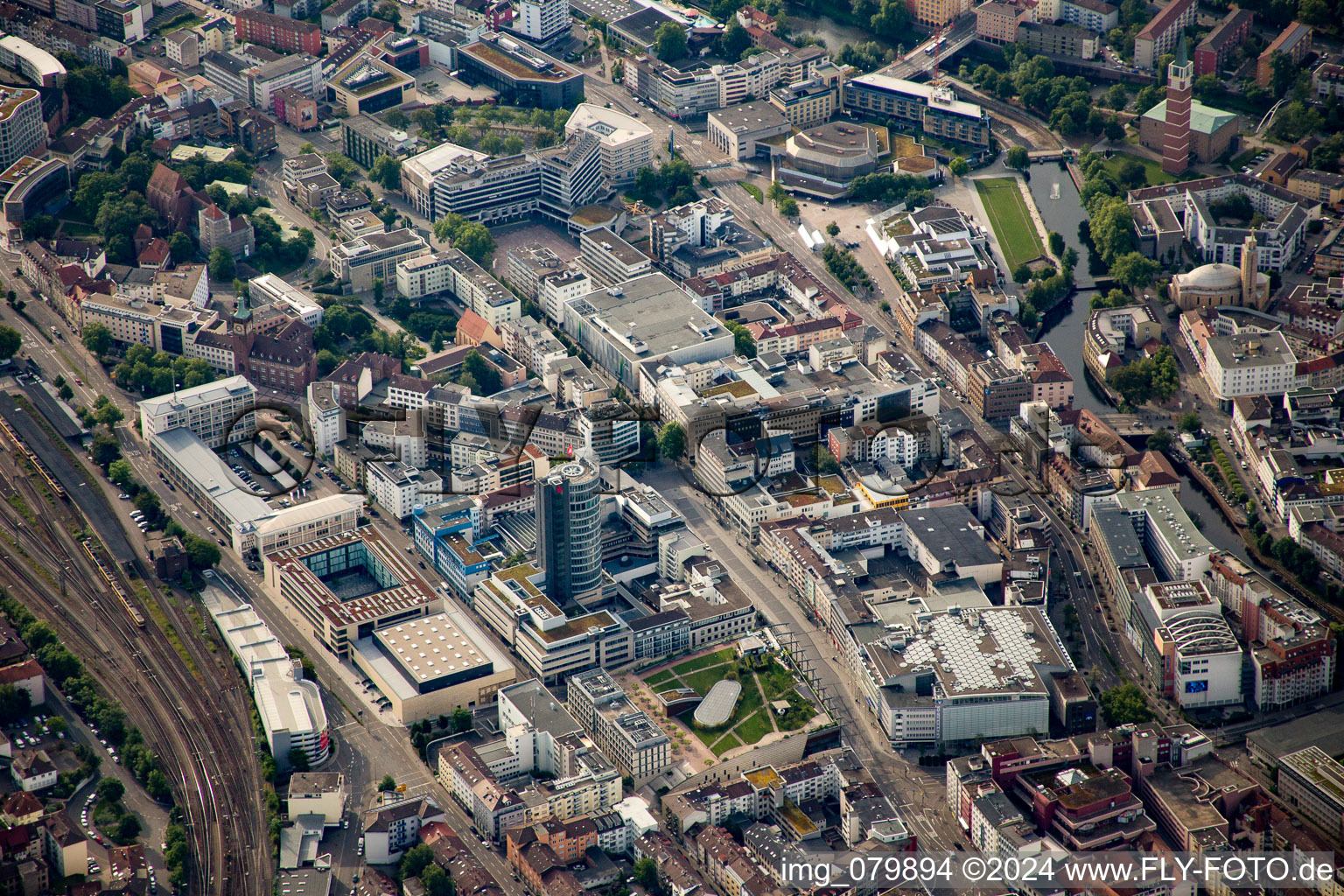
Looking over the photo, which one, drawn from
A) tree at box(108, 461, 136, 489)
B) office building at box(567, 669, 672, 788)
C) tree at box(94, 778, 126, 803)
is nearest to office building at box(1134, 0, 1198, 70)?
office building at box(567, 669, 672, 788)

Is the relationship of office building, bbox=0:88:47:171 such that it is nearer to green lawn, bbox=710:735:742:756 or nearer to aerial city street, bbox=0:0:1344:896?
aerial city street, bbox=0:0:1344:896

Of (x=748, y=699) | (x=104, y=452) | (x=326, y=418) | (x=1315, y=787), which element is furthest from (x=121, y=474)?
(x=1315, y=787)

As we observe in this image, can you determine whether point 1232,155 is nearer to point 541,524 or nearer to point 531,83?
point 531,83

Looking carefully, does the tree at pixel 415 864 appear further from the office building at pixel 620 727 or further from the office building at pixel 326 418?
the office building at pixel 326 418

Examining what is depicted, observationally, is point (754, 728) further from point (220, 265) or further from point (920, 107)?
point (920, 107)

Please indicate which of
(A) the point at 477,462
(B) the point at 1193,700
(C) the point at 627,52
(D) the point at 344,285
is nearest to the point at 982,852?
(B) the point at 1193,700

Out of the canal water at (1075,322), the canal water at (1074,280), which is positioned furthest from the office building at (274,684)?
the canal water at (1074,280)
